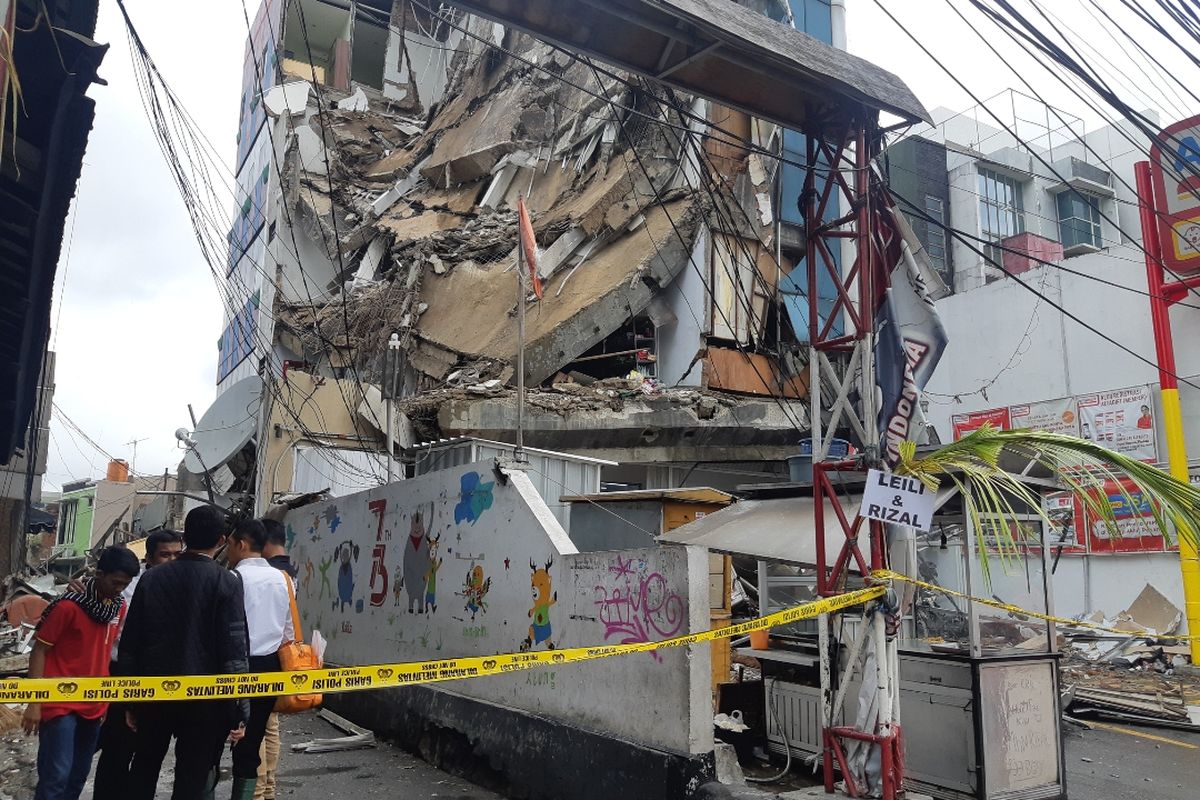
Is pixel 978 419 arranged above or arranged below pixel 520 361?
above

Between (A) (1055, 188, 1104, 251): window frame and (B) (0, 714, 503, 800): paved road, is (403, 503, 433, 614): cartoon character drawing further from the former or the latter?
(A) (1055, 188, 1104, 251): window frame

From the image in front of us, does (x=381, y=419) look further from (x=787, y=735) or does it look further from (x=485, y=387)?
(x=787, y=735)

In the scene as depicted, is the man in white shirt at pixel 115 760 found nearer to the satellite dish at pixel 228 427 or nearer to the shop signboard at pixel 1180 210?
the satellite dish at pixel 228 427

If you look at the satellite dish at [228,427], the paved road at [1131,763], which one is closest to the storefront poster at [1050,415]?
the paved road at [1131,763]

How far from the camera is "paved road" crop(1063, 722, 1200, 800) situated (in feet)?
24.4

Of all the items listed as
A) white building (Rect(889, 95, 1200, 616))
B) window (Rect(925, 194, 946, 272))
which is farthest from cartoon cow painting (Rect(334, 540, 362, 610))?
window (Rect(925, 194, 946, 272))

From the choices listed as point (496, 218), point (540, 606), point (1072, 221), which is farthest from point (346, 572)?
point (1072, 221)

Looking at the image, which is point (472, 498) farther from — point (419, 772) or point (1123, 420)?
point (1123, 420)

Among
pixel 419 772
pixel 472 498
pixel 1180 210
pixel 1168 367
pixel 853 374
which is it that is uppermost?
pixel 1180 210

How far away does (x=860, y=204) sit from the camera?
6.50 m

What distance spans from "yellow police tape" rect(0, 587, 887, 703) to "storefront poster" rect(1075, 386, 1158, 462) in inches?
538

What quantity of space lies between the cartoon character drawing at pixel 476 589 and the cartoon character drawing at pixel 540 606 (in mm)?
762

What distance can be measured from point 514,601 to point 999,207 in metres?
23.6

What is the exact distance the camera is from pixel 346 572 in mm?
11016
